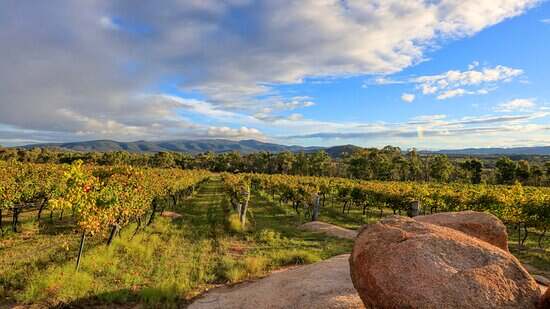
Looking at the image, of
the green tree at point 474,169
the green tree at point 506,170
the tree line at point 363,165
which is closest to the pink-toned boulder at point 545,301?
the tree line at point 363,165

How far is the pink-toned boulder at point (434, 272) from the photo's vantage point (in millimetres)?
5375

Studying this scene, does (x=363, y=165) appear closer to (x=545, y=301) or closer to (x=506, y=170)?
(x=506, y=170)

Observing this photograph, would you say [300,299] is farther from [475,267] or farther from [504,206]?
[504,206]

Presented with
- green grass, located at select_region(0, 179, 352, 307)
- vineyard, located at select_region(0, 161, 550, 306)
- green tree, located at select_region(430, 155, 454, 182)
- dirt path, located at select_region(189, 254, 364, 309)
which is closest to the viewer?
dirt path, located at select_region(189, 254, 364, 309)

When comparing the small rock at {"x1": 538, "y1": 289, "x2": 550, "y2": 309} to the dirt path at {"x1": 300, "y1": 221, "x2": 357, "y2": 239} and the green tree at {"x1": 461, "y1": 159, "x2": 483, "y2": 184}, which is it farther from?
the green tree at {"x1": 461, "y1": 159, "x2": 483, "y2": 184}

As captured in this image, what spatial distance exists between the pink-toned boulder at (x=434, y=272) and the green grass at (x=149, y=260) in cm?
647

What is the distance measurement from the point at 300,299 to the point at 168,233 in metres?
12.7

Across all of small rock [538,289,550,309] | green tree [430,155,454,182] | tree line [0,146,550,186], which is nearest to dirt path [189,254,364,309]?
small rock [538,289,550,309]

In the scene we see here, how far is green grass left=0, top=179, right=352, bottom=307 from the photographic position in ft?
34.3

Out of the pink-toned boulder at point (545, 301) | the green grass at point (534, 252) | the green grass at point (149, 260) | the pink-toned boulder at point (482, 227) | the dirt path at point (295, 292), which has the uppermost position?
the pink-toned boulder at point (482, 227)

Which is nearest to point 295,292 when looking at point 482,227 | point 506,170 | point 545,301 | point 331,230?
point 482,227

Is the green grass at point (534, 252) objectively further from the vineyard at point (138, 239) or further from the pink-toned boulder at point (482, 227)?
the pink-toned boulder at point (482, 227)

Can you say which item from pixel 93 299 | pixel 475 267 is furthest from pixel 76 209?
pixel 475 267

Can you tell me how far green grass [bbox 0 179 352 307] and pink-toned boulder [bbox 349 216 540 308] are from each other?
21.2ft
